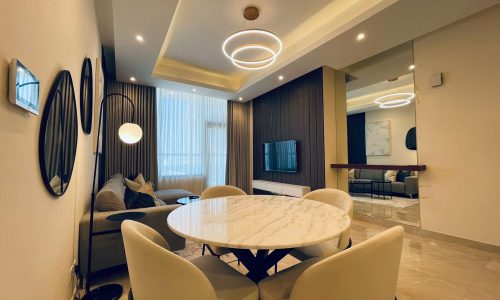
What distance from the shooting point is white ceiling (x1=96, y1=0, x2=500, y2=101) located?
8.18ft

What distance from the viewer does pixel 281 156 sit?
16.7 ft

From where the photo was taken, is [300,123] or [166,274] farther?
[300,123]

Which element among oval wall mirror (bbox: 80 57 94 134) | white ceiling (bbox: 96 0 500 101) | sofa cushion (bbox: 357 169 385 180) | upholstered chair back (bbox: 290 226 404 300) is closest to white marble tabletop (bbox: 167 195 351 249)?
upholstered chair back (bbox: 290 226 404 300)

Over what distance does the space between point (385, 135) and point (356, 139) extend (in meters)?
0.56

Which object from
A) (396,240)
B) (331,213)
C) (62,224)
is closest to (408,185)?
(331,213)

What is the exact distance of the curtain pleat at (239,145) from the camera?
608 cm

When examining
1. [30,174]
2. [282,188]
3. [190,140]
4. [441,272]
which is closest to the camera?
[30,174]

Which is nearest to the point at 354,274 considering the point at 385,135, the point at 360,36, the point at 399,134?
the point at 360,36

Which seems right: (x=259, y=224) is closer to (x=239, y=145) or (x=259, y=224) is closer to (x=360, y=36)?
(x=360, y=36)

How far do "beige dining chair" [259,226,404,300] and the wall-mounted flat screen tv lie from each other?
1171 mm

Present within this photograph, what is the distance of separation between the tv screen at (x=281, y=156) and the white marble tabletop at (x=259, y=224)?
317cm

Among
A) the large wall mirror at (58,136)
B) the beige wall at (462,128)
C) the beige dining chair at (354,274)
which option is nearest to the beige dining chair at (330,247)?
the beige dining chair at (354,274)

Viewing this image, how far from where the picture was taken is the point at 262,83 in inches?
190

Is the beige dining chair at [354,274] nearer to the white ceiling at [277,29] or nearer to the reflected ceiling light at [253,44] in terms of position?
the white ceiling at [277,29]
